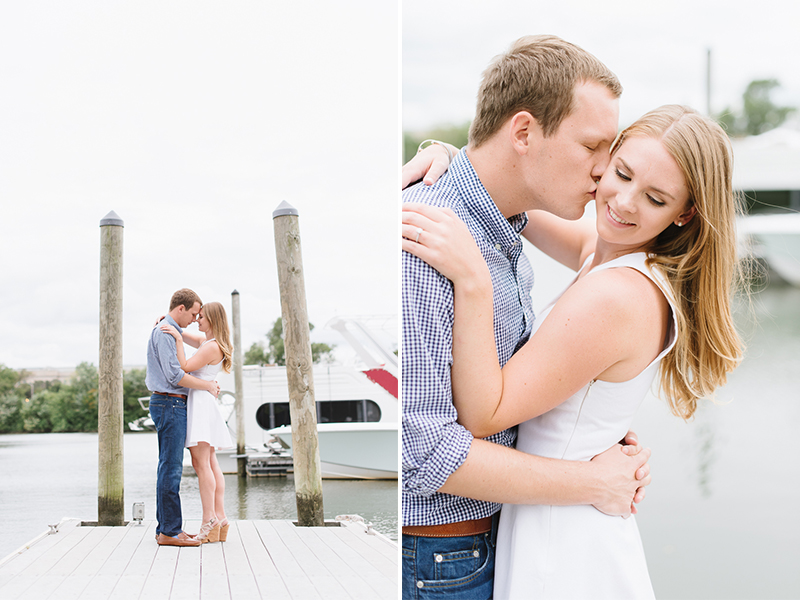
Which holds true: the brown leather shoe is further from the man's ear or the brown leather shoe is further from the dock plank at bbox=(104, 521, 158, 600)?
the man's ear

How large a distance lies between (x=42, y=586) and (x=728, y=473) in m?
3.42

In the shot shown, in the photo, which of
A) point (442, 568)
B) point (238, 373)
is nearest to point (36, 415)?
point (238, 373)

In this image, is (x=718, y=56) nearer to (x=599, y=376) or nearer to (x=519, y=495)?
(x=599, y=376)

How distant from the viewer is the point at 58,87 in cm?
154

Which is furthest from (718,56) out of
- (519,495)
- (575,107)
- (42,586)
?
(42,586)

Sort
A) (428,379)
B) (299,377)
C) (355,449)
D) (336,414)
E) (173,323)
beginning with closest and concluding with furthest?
1. (428,379)
2. (173,323)
3. (299,377)
4. (355,449)
5. (336,414)

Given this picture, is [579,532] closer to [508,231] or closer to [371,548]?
[508,231]

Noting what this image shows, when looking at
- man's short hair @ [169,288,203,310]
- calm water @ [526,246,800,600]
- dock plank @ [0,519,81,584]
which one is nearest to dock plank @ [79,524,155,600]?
dock plank @ [0,519,81,584]

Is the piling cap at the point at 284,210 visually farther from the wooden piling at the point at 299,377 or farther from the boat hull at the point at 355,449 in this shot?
the boat hull at the point at 355,449

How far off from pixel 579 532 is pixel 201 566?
106 cm

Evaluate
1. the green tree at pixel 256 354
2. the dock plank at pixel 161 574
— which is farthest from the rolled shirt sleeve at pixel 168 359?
the dock plank at pixel 161 574

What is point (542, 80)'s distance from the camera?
95cm

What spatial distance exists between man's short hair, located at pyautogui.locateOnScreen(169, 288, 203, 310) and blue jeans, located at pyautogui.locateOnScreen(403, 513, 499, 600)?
0.91 meters

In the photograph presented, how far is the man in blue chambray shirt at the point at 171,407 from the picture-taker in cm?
151
